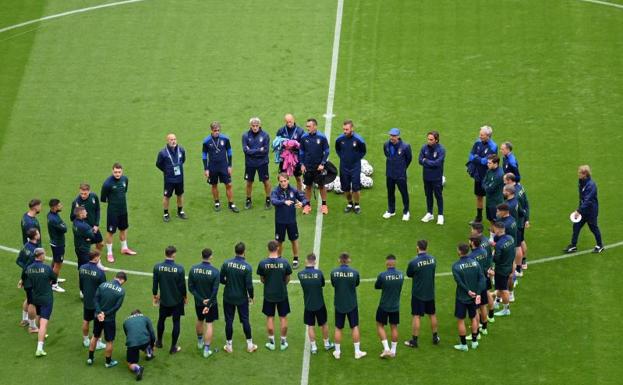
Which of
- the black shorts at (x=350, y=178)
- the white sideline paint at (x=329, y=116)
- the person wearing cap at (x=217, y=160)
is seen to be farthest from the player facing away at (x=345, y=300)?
the person wearing cap at (x=217, y=160)

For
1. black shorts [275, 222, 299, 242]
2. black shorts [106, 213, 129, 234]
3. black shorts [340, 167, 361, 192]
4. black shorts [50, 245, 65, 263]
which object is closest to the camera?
black shorts [50, 245, 65, 263]

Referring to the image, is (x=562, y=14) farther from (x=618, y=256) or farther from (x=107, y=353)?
(x=107, y=353)

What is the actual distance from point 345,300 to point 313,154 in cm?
578

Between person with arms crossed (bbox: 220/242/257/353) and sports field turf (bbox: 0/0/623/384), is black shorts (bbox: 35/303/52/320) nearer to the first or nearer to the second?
sports field turf (bbox: 0/0/623/384)

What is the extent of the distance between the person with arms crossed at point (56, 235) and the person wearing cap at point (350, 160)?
6098 millimetres

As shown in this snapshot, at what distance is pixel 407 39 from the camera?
114 ft

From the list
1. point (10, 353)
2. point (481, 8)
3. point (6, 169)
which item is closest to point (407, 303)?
point (10, 353)

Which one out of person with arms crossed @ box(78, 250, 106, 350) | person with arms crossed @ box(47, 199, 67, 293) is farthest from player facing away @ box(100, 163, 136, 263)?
person with arms crossed @ box(78, 250, 106, 350)

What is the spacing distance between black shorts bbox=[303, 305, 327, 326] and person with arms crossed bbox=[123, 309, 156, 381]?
2.65 meters

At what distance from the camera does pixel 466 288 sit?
22500 mm

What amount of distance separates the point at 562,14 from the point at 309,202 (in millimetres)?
11067

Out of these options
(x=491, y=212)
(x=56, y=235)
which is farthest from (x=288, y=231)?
(x=56, y=235)

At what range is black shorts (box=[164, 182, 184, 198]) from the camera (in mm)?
27359

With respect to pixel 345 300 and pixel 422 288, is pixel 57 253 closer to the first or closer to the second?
pixel 345 300
